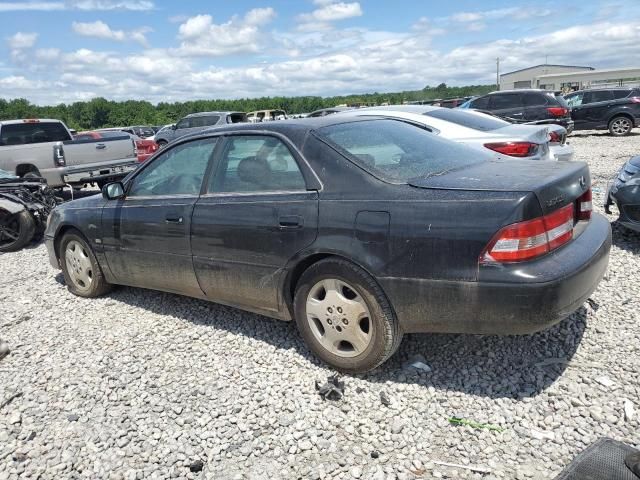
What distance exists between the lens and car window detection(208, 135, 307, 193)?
3.42 metres

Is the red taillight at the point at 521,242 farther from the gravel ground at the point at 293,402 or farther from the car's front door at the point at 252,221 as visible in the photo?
the car's front door at the point at 252,221

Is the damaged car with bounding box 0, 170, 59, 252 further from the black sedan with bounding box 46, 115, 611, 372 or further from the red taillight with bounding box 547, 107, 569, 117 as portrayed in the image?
the red taillight with bounding box 547, 107, 569, 117

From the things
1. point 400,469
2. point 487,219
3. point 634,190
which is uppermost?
point 487,219

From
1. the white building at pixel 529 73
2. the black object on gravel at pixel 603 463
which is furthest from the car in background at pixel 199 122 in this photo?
the white building at pixel 529 73

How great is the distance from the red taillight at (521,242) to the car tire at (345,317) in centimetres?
67

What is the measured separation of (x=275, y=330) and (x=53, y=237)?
274 centimetres

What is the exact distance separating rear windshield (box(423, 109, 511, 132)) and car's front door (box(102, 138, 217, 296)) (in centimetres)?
430

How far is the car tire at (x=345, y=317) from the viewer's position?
3.01 m

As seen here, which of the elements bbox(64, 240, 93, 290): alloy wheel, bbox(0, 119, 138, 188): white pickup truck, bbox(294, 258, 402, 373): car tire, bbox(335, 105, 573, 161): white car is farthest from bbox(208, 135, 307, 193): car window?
bbox(0, 119, 138, 188): white pickup truck

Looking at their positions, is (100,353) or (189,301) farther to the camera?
(189,301)

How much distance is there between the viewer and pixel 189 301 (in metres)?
4.83

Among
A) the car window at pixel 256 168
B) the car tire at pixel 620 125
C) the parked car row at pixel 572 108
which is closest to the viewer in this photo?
the car window at pixel 256 168

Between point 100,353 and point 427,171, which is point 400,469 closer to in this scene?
point 427,171

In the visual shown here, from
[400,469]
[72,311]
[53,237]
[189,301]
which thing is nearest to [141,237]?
[189,301]
